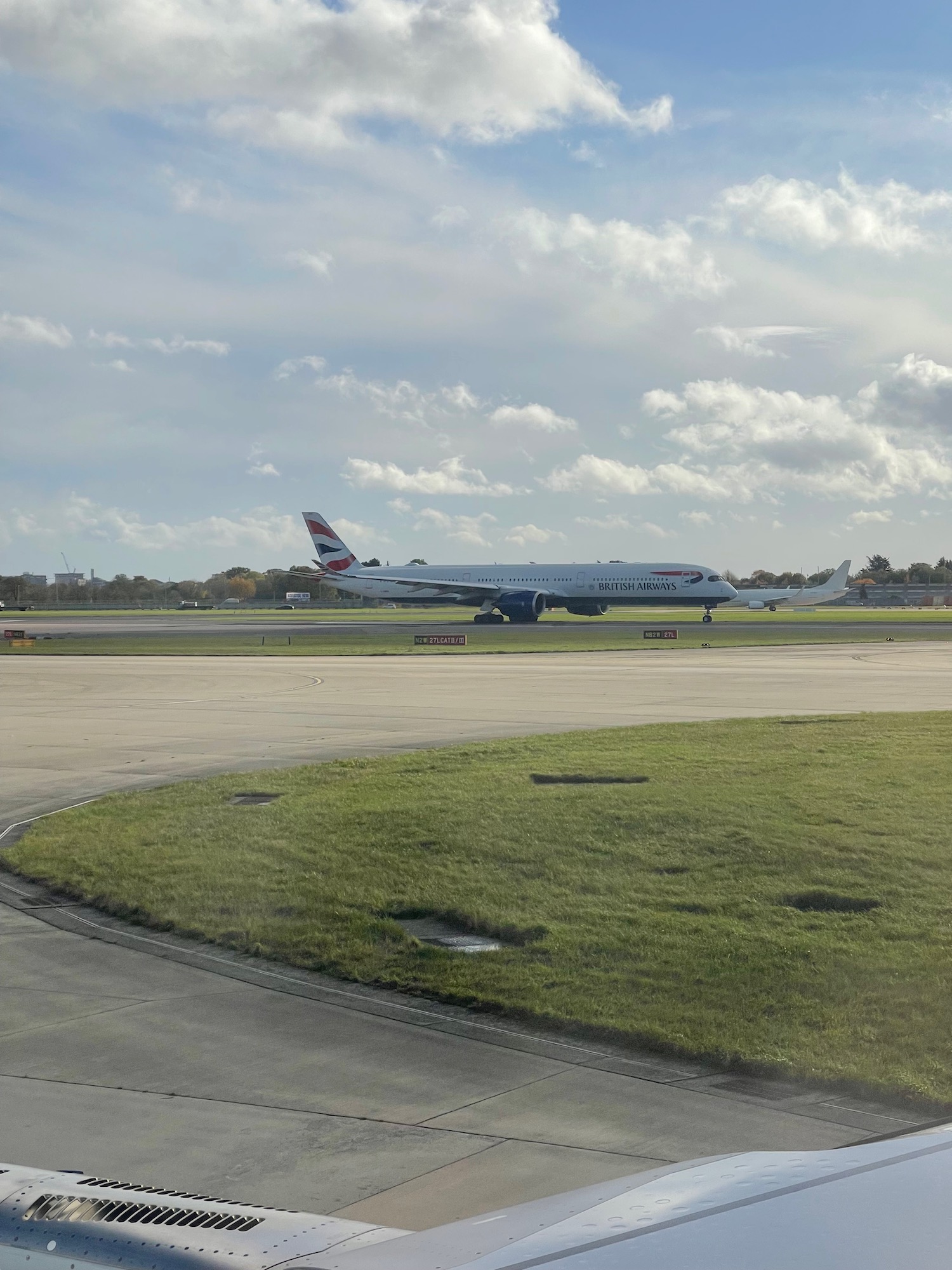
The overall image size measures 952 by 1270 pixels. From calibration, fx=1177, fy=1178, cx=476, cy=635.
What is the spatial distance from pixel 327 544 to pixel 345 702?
72.9 metres

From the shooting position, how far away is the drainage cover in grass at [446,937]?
823cm

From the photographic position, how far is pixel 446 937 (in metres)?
8.58

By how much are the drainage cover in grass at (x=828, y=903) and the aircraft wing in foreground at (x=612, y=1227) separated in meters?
6.09

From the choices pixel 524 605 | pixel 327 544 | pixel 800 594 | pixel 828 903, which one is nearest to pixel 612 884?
pixel 828 903

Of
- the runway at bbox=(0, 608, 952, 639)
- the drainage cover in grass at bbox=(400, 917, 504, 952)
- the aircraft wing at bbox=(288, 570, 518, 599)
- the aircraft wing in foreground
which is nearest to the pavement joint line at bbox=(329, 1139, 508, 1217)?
the aircraft wing in foreground

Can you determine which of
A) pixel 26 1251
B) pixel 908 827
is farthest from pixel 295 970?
pixel 908 827

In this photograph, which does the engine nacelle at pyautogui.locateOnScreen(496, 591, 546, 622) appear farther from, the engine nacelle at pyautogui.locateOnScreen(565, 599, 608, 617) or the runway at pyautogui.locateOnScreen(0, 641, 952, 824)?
the runway at pyautogui.locateOnScreen(0, 641, 952, 824)

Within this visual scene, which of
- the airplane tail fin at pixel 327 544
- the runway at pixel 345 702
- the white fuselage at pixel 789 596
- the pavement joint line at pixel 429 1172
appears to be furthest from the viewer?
the white fuselage at pixel 789 596

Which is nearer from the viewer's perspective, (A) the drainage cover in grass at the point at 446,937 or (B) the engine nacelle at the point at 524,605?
(A) the drainage cover in grass at the point at 446,937

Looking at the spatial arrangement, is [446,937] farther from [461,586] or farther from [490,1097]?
[461,586]

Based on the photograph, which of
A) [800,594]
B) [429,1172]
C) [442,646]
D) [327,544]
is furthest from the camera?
[800,594]

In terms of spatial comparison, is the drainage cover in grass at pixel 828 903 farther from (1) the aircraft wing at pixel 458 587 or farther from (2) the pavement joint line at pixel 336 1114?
(1) the aircraft wing at pixel 458 587

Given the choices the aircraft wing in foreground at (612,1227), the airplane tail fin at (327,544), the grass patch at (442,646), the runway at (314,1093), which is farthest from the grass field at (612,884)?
the airplane tail fin at (327,544)

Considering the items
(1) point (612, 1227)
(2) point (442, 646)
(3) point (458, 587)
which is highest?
(3) point (458, 587)
